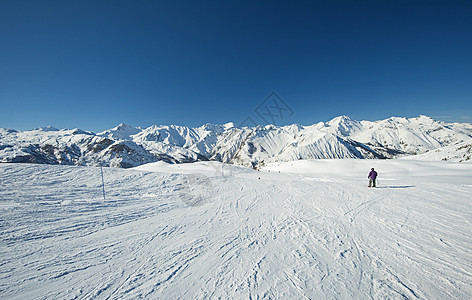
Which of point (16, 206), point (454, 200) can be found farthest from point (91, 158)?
point (454, 200)

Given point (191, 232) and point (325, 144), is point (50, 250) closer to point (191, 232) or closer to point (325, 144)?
point (191, 232)

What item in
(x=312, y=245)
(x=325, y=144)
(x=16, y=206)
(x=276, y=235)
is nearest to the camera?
(x=312, y=245)

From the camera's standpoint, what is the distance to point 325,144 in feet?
581

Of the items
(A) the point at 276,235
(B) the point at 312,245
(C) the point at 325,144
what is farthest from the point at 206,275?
(C) the point at 325,144

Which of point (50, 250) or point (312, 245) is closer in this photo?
point (50, 250)

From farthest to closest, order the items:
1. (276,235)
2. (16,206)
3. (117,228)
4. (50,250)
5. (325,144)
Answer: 1. (325,144)
2. (16,206)
3. (117,228)
4. (276,235)
5. (50,250)

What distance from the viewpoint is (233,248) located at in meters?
4.55

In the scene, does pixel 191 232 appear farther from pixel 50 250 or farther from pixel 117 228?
pixel 50 250

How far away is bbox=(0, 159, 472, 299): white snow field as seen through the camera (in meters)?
3.22

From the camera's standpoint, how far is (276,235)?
207 inches

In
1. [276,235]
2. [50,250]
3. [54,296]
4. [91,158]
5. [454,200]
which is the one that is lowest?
[454,200]

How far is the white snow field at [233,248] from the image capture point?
3219mm

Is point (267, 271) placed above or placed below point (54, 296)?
below

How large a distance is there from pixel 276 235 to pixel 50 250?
597 cm
